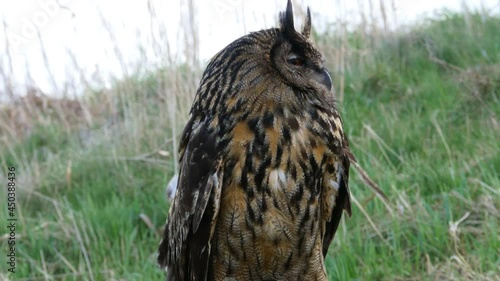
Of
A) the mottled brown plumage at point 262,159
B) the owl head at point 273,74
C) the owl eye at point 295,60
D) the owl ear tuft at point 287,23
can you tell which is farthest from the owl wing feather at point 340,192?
the owl ear tuft at point 287,23

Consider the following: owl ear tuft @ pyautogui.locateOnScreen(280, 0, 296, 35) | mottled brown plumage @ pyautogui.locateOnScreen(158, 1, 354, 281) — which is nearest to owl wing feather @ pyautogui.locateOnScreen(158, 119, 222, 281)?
mottled brown plumage @ pyautogui.locateOnScreen(158, 1, 354, 281)

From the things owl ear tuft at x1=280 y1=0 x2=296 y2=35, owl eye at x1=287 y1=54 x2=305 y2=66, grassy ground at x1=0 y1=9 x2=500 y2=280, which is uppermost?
owl ear tuft at x1=280 y1=0 x2=296 y2=35

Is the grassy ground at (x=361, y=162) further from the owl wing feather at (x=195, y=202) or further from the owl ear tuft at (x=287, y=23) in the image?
the owl ear tuft at (x=287, y=23)

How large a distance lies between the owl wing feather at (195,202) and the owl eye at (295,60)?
0.43m

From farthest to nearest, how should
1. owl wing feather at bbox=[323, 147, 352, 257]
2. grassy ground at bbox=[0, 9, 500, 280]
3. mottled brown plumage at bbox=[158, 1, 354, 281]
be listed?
grassy ground at bbox=[0, 9, 500, 280]
owl wing feather at bbox=[323, 147, 352, 257]
mottled brown plumage at bbox=[158, 1, 354, 281]

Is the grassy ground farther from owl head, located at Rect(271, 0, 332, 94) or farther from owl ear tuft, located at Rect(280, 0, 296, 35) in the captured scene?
owl ear tuft, located at Rect(280, 0, 296, 35)

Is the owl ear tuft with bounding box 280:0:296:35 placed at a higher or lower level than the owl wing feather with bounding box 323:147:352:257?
higher

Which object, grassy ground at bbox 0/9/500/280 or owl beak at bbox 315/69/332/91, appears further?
grassy ground at bbox 0/9/500/280

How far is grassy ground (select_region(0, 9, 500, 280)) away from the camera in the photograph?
4234 mm

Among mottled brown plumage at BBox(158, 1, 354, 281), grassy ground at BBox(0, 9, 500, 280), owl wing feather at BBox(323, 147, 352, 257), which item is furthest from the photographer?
grassy ground at BBox(0, 9, 500, 280)

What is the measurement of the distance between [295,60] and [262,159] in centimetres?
43

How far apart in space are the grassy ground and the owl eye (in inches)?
47.4

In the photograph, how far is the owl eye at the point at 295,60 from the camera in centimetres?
333

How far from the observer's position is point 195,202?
3348 mm
